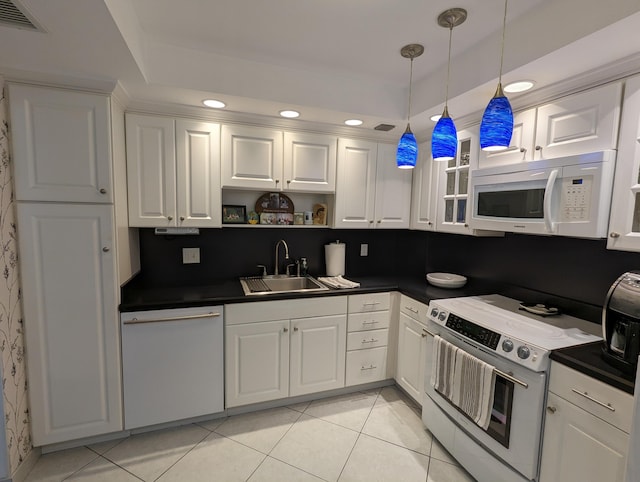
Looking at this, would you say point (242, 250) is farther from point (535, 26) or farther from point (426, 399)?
point (535, 26)

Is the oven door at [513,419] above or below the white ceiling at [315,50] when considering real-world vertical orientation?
below

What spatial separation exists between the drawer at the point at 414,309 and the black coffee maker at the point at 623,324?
961 mm

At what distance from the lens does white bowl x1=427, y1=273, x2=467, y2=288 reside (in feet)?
8.51

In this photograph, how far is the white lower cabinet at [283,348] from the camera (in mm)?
2254

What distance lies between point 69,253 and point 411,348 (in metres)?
2.35

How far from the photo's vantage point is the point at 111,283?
1.93 meters

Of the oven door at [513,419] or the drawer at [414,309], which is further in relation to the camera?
the drawer at [414,309]

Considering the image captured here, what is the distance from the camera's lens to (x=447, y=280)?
2604mm

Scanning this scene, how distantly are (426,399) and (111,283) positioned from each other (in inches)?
85.0

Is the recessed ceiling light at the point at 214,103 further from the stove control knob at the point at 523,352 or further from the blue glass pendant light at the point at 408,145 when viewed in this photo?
the stove control knob at the point at 523,352

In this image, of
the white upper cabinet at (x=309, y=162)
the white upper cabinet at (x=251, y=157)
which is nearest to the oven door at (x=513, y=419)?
the white upper cabinet at (x=309, y=162)

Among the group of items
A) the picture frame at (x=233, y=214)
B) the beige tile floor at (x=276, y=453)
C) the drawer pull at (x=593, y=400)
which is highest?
the picture frame at (x=233, y=214)

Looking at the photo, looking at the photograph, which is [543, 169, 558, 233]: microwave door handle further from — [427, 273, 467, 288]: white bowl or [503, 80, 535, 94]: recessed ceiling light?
[427, 273, 467, 288]: white bowl

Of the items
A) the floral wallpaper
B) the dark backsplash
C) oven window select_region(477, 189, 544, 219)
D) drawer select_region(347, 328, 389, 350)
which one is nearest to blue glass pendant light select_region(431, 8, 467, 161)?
oven window select_region(477, 189, 544, 219)
